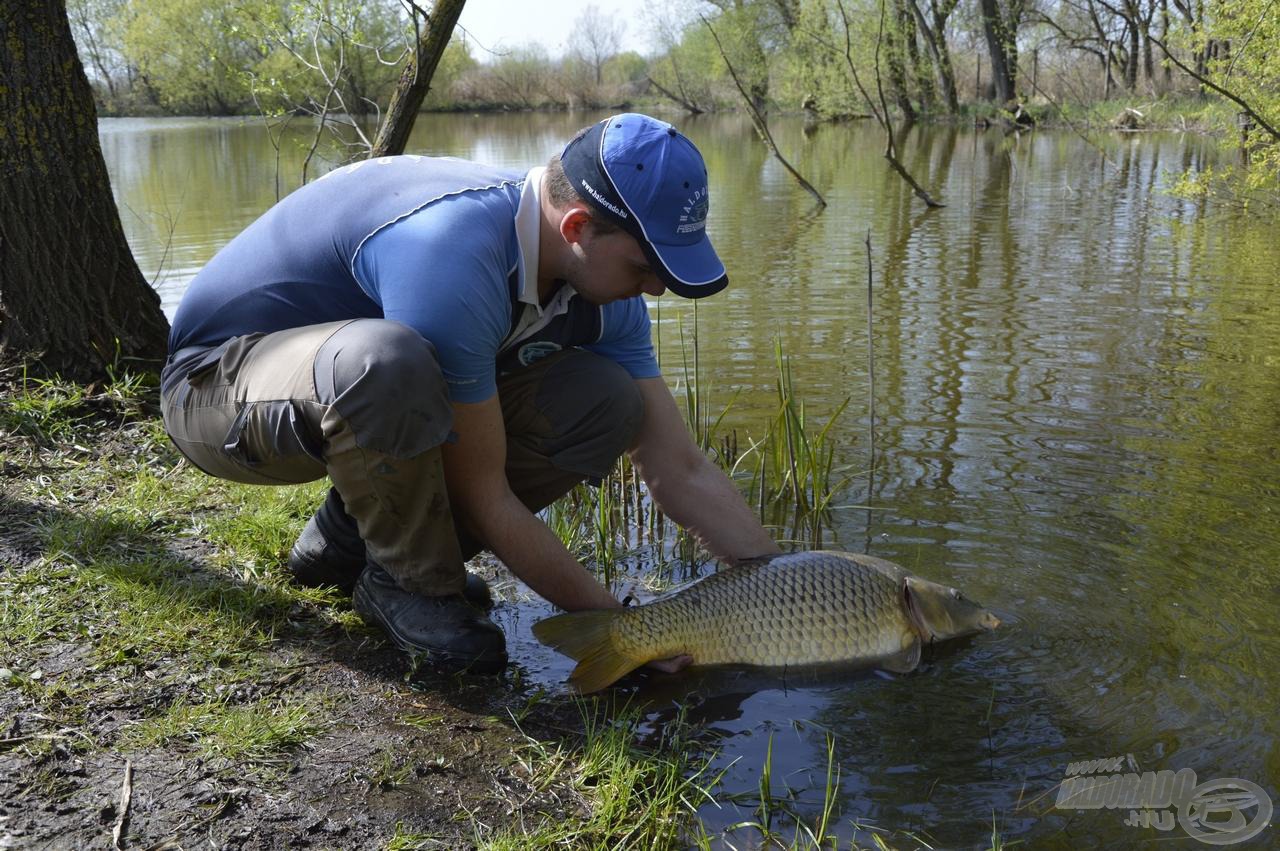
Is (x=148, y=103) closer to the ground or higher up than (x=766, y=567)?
higher up

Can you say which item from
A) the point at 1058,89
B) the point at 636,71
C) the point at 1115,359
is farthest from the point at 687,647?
the point at 636,71

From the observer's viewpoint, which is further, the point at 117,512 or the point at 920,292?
the point at 920,292

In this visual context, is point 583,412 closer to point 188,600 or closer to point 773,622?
point 773,622

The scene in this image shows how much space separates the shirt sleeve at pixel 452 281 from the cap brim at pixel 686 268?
362 millimetres

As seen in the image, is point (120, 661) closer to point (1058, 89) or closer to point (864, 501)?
point (864, 501)

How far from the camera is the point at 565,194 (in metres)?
2.49

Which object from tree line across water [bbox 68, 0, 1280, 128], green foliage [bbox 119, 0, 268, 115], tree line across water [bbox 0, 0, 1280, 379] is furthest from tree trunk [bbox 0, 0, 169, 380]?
green foliage [bbox 119, 0, 268, 115]

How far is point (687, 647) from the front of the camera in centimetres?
280

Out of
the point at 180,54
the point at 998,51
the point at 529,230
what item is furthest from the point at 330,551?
the point at 180,54

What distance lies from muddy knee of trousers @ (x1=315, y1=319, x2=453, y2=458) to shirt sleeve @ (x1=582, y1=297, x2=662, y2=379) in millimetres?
753

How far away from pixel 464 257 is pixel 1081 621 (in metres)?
2.15

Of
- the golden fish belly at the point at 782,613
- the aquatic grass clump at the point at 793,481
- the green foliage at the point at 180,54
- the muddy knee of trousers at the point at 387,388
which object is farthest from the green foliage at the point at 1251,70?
the green foliage at the point at 180,54

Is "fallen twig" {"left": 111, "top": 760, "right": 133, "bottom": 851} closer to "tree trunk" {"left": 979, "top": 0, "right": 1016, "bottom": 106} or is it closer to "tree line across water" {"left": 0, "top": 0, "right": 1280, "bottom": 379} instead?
"tree line across water" {"left": 0, "top": 0, "right": 1280, "bottom": 379}

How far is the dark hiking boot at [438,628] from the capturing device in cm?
271
